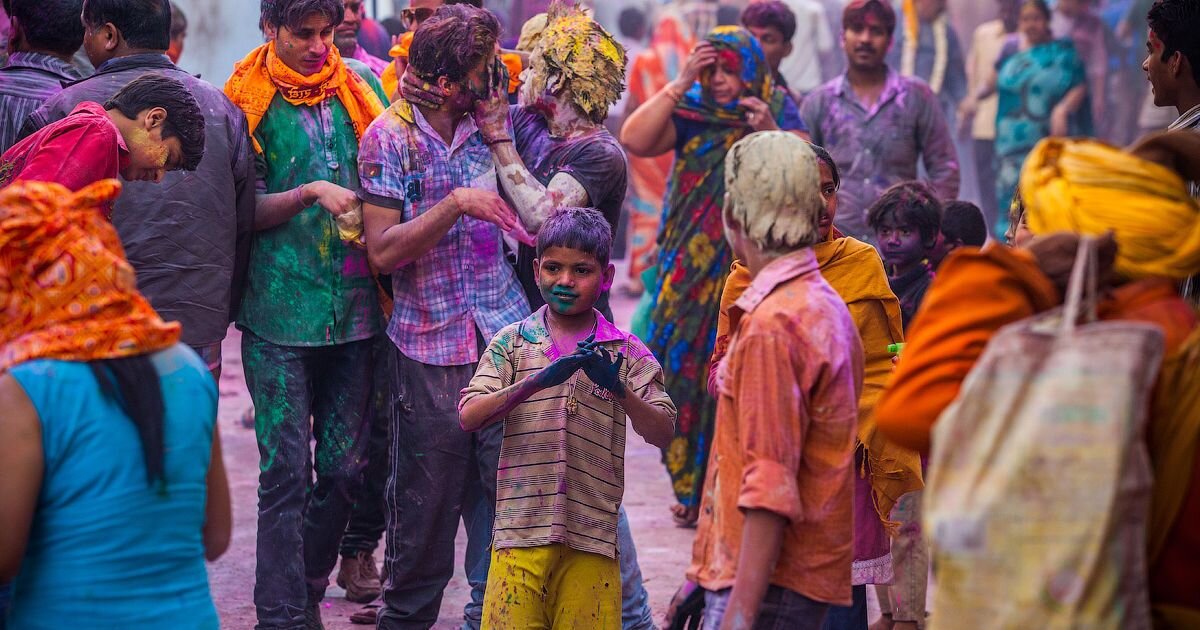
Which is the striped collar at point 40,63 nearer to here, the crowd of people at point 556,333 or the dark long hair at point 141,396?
the crowd of people at point 556,333

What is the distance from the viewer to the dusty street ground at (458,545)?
5.56 meters

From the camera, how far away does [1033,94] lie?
13414mm

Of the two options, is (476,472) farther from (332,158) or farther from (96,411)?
(96,411)

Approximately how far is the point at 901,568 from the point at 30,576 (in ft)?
10.4

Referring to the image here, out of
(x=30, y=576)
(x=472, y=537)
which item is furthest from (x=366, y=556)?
(x=30, y=576)

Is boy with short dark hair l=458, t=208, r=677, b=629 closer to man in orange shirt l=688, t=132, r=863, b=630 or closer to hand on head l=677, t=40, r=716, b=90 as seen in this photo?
man in orange shirt l=688, t=132, r=863, b=630

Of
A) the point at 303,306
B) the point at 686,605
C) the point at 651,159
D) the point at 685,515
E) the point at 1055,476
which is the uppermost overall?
the point at 1055,476

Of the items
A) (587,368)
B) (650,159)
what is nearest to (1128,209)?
(587,368)

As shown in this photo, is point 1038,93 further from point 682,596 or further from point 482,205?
point 682,596

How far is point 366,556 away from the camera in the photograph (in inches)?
227

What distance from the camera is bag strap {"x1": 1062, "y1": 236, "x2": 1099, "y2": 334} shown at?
2484 millimetres

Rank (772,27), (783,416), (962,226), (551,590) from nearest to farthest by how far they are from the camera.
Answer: (783,416), (551,590), (962,226), (772,27)

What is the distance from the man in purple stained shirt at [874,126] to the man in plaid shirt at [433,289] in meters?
2.98

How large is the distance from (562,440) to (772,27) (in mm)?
4282
